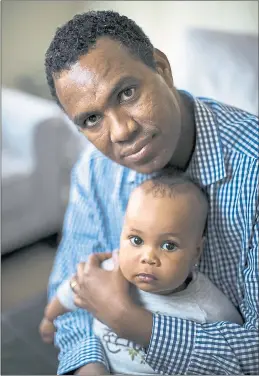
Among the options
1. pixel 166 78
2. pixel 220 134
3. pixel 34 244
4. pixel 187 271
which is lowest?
pixel 34 244

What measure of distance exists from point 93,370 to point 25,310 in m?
0.27

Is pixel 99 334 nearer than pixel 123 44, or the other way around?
pixel 123 44

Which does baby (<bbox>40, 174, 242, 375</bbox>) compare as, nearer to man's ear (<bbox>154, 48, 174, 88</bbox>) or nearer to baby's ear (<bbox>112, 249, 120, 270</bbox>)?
baby's ear (<bbox>112, 249, 120, 270</bbox>)

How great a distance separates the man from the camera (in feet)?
1.83

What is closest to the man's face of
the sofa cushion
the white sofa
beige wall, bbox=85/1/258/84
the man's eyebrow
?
the man's eyebrow

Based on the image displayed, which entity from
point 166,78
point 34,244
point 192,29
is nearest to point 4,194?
point 34,244

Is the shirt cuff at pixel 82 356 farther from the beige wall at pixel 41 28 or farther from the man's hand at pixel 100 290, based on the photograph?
the beige wall at pixel 41 28

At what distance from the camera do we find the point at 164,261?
0.65 m

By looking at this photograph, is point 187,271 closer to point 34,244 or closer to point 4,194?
point 34,244

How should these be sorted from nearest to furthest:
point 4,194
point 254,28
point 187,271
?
1. point 187,271
2. point 254,28
3. point 4,194

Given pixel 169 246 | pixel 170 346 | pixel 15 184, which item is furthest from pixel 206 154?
pixel 15 184

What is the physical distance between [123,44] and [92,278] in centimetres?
31

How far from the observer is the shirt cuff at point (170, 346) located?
2.20 feet

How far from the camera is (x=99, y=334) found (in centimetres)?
75
